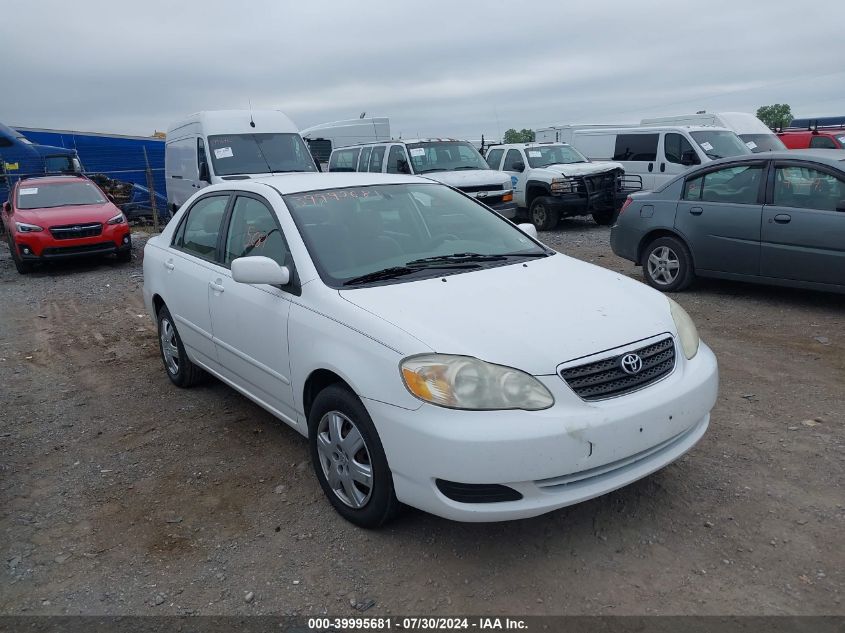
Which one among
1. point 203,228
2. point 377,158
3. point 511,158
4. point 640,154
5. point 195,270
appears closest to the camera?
point 195,270

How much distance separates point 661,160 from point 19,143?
60.3ft

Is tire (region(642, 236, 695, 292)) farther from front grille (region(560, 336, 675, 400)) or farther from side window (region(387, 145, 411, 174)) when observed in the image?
side window (region(387, 145, 411, 174))

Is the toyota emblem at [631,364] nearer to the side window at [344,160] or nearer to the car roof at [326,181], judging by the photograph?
the car roof at [326,181]

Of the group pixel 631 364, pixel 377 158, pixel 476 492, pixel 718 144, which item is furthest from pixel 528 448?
pixel 718 144

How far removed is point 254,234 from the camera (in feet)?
14.0

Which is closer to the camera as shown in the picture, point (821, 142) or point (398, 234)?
point (398, 234)

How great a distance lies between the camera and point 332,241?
12.7 ft

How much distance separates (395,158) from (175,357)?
934 centimetres

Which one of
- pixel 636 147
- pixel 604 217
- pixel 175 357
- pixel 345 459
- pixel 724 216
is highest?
pixel 636 147

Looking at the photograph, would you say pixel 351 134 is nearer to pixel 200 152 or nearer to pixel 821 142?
pixel 200 152

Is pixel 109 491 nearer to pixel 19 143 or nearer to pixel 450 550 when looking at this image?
pixel 450 550

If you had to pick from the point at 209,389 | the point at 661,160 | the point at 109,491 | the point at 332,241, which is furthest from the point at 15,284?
the point at 661,160

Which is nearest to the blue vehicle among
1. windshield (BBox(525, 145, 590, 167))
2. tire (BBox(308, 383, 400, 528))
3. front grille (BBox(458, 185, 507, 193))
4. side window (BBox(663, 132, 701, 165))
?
front grille (BBox(458, 185, 507, 193))

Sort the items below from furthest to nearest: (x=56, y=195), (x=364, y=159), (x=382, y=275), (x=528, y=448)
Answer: (x=364, y=159) → (x=56, y=195) → (x=382, y=275) → (x=528, y=448)
